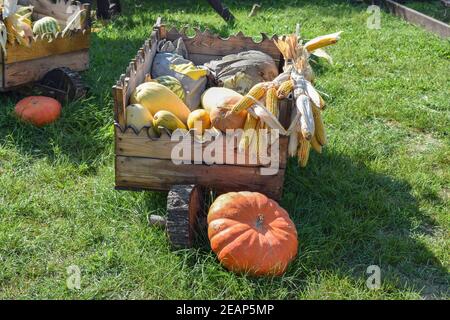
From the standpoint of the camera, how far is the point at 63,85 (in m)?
5.29

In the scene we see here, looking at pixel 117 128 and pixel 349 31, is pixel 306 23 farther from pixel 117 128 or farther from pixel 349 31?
pixel 117 128

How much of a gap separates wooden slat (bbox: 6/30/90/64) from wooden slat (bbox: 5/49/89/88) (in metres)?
0.04

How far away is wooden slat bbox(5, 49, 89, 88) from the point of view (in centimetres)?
512

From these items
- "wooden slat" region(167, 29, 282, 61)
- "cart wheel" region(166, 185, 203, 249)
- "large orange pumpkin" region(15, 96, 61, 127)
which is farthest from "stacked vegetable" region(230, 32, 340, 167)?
"large orange pumpkin" region(15, 96, 61, 127)

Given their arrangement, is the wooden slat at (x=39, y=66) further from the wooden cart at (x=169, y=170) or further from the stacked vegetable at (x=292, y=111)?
the stacked vegetable at (x=292, y=111)

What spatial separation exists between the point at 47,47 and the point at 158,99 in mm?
1866

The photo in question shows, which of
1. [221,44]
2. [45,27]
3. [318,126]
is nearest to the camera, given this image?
[318,126]

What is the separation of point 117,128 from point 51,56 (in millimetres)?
2105

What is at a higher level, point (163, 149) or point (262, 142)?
point (262, 142)

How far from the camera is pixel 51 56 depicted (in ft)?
17.7

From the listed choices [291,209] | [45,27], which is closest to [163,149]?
[291,209]

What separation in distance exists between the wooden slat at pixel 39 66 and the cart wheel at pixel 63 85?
0.09 meters

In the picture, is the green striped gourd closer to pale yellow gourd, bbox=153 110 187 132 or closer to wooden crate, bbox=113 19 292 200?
wooden crate, bbox=113 19 292 200

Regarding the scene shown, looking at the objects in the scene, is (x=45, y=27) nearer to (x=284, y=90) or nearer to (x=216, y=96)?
(x=216, y=96)
